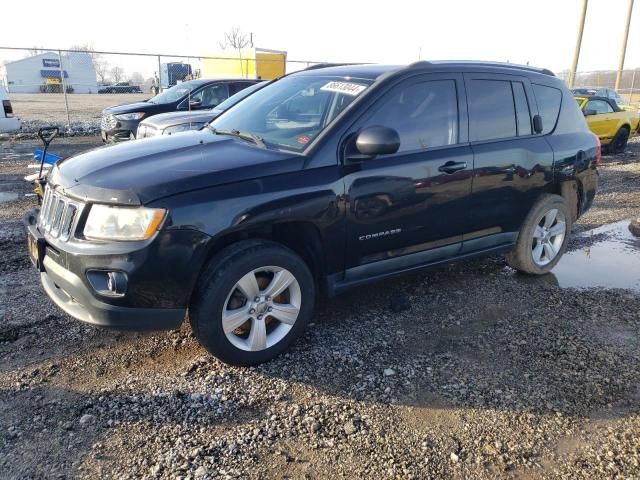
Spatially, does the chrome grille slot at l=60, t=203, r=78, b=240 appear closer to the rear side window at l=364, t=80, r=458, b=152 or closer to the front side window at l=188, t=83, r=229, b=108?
the rear side window at l=364, t=80, r=458, b=152

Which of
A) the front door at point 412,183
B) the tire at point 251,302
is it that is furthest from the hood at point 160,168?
the front door at point 412,183

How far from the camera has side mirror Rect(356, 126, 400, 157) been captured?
3.35 metres

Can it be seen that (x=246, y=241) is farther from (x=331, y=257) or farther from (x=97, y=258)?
(x=97, y=258)

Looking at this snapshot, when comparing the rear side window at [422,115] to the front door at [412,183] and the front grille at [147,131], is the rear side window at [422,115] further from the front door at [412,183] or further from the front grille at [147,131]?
the front grille at [147,131]

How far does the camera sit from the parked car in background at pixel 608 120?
13.4 m

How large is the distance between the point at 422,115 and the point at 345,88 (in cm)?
61

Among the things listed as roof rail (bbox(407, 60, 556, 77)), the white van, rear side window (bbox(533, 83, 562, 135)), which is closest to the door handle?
roof rail (bbox(407, 60, 556, 77))

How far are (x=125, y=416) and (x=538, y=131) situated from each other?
4054 millimetres

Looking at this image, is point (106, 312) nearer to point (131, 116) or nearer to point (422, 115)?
point (422, 115)

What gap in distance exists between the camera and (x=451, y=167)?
396cm

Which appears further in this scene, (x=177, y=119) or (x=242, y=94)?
(x=177, y=119)

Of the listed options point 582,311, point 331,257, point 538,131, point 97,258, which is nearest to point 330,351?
point 331,257

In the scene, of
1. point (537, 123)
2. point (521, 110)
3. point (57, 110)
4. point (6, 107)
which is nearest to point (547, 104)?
point (537, 123)

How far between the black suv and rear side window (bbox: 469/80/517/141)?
0.05ft
